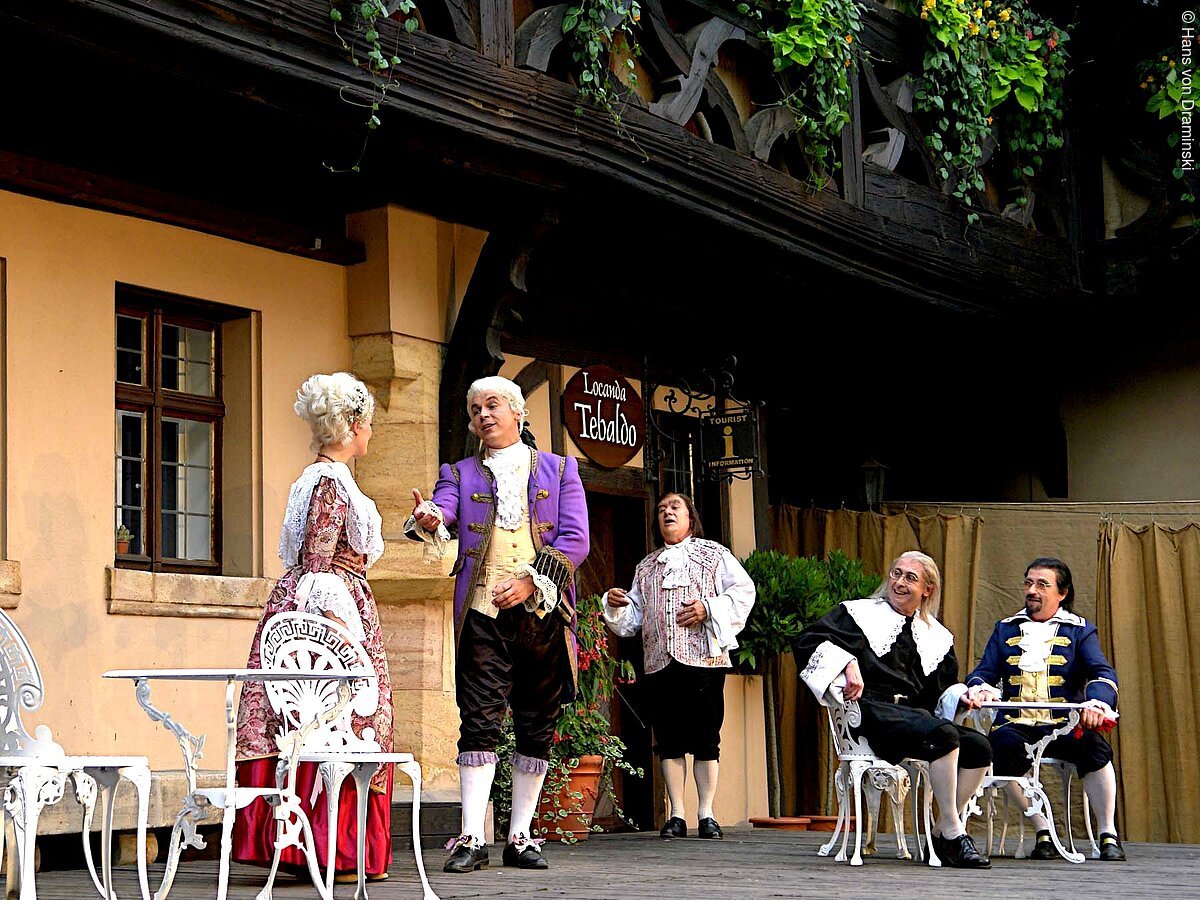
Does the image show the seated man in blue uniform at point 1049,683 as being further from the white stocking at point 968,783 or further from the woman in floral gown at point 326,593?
the woman in floral gown at point 326,593

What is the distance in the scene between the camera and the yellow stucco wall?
6.93m

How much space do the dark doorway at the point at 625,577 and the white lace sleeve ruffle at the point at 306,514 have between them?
4.40m

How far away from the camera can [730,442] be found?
10711mm

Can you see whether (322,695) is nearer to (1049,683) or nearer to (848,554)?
(1049,683)

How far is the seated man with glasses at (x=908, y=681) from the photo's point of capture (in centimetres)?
698

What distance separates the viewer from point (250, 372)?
→ 7.96 meters

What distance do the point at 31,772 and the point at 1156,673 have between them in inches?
339

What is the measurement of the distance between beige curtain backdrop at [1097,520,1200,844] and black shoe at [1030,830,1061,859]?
363 centimetres

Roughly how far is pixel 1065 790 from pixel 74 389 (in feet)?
15.8

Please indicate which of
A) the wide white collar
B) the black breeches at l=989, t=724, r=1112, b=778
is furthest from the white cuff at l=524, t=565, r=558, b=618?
the black breeches at l=989, t=724, r=1112, b=778

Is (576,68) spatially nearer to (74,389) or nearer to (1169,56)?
(74,389)

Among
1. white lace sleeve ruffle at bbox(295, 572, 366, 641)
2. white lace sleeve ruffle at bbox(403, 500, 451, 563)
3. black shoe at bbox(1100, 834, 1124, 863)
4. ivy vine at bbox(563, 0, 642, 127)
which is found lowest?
black shoe at bbox(1100, 834, 1124, 863)

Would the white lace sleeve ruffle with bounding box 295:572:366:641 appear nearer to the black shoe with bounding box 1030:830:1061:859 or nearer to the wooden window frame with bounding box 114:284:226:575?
the wooden window frame with bounding box 114:284:226:575

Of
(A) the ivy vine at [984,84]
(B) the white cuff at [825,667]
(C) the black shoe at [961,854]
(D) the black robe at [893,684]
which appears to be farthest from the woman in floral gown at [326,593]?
(A) the ivy vine at [984,84]
